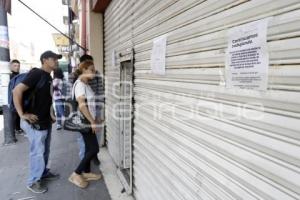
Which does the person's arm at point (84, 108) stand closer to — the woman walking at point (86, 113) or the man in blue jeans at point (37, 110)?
the woman walking at point (86, 113)

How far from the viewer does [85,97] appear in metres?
4.25

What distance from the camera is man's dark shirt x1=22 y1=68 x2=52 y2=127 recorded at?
4047mm

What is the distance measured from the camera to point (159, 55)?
269cm

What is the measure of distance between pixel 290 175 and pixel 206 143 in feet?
2.26

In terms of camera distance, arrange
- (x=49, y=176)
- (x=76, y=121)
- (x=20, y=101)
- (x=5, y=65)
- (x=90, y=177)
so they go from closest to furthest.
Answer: (x=20, y=101)
(x=76, y=121)
(x=90, y=177)
(x=49, y=176)
(x=5, y=65)

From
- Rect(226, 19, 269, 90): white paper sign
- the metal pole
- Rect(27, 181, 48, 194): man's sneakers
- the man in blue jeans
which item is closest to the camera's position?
Rect(226, 19, 269, 90): white paper sign

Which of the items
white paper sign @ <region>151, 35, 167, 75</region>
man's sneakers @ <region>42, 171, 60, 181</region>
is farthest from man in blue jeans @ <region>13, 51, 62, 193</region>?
white paper sign @ <region>151, 35, 167, 75</region>

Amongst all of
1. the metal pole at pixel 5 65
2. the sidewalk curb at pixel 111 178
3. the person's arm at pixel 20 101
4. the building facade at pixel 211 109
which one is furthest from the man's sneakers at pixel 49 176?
the metal pole at pixel 5 65

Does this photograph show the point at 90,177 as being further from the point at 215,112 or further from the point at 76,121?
the point at 215,112

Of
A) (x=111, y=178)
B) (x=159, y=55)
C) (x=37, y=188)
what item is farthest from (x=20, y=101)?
(x=159, y=55)

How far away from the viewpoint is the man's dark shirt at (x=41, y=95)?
4.05 m

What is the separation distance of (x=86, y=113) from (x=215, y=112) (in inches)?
109

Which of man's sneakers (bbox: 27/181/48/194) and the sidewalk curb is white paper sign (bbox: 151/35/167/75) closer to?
the sidewalk curb

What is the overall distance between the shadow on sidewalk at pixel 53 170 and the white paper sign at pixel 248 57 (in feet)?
10.3
